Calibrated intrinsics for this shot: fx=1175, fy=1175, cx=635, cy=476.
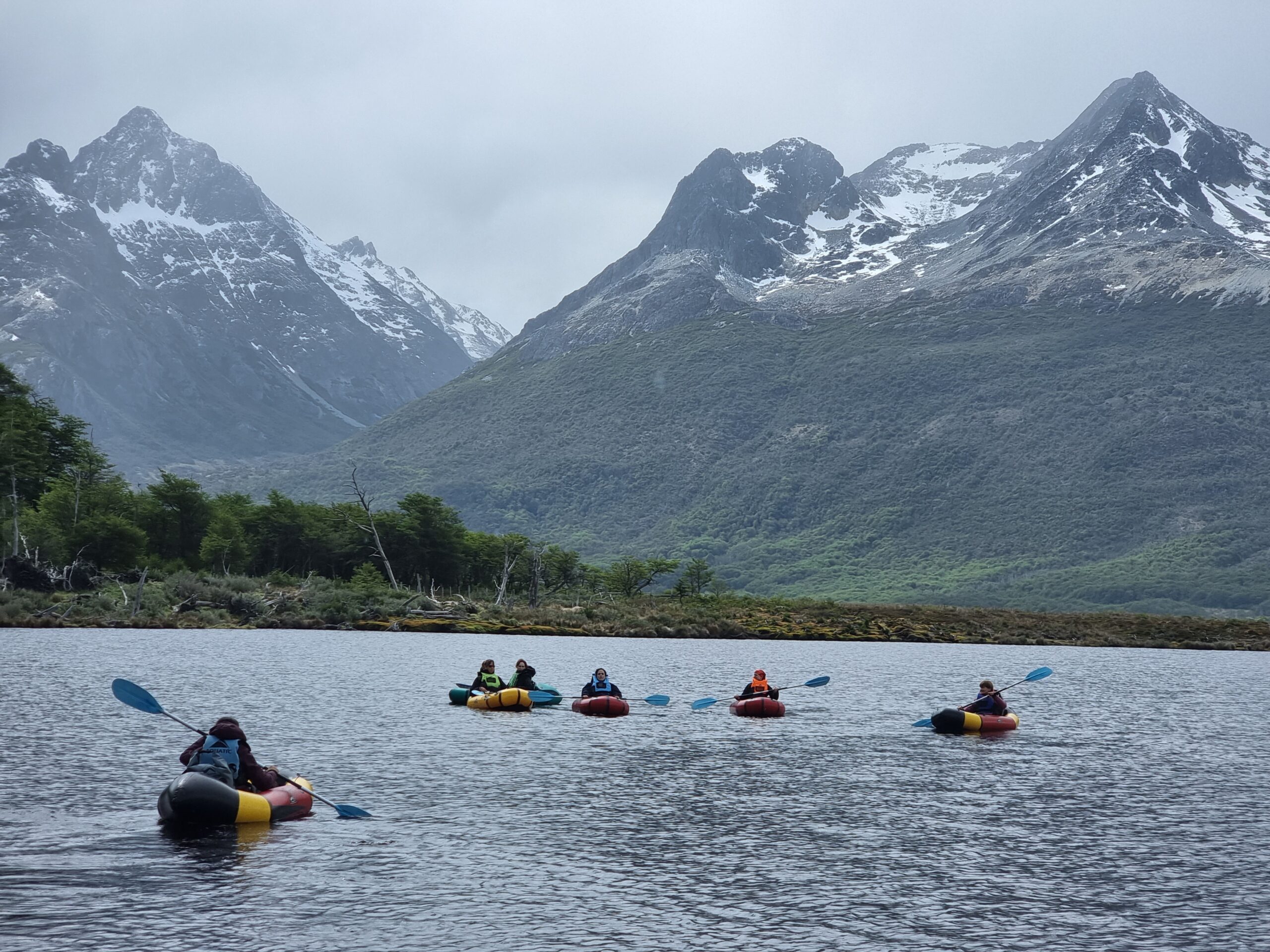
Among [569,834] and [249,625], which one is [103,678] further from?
[249,625]

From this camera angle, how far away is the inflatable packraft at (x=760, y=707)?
4422cm

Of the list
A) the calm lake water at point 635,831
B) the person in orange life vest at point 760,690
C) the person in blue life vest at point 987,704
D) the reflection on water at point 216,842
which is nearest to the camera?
the calm lake water at point 635,831

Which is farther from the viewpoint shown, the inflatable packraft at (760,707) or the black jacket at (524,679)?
the black jacket at (524,679)

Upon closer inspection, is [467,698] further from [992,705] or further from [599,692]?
→ [992,705]

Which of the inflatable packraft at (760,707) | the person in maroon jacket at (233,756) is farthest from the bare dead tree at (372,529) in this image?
the person in maroon jacket at (233,756)

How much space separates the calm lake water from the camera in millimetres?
17062

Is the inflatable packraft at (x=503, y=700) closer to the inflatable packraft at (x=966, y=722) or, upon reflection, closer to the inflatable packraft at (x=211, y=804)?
the inflatable packraft at (x=966, y=722)

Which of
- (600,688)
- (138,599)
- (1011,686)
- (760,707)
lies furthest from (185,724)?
(138,599)

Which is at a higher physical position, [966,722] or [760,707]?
[966,722]

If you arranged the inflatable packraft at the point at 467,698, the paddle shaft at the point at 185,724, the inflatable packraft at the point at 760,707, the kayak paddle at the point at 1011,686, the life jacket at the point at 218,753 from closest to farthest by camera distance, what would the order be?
the paddle shaft at the point at 185,724 → the life jacket at the point at 218,753 → the kayak paddle at the point at 1011,686 → the inflatable packraft at the point at 760,707 → the inflatable packraft at the point at 467,698

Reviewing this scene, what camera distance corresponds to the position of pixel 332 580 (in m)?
112

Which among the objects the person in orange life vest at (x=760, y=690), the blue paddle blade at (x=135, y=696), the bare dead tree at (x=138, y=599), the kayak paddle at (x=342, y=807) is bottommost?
the kayak paddle at (x=342, y=807)

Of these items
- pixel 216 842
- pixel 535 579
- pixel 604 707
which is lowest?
pixel 216 842

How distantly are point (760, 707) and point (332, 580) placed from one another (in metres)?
75.1
